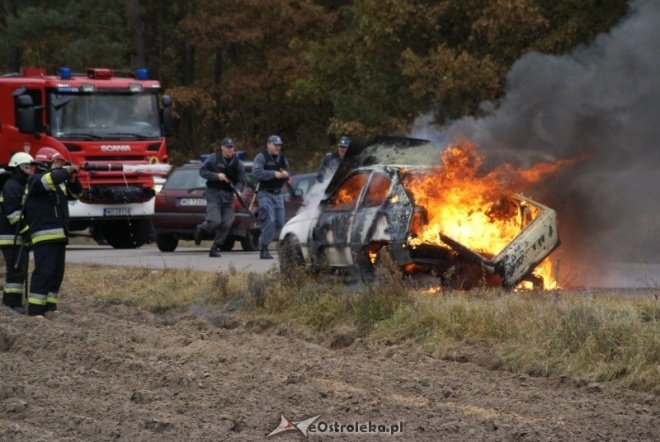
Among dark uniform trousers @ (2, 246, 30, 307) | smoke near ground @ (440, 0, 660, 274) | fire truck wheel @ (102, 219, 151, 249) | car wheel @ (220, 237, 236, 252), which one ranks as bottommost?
fire truck wheel @ (102, 219, 151, 249)

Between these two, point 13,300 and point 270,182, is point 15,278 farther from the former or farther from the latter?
point 270,182

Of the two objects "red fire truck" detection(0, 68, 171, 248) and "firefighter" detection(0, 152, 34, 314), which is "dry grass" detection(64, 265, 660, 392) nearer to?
"firefighter" detection(0, 152, 34, 314)

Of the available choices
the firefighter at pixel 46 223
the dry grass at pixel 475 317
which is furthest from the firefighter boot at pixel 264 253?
the firefighter at pixel 46 223

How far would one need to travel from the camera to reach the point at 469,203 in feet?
44.3

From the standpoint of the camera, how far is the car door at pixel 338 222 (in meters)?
14.3

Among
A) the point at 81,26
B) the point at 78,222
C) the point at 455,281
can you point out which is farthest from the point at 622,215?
the point at 81,26

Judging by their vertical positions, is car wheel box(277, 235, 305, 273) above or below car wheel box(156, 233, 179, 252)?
above

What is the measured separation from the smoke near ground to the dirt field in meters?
3.87

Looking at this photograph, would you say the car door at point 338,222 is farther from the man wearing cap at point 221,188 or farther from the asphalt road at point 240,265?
the man wearing cap at point 221,188

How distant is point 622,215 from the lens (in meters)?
16.7

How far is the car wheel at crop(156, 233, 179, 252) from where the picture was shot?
2419cm

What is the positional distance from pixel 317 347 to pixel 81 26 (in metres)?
35.1

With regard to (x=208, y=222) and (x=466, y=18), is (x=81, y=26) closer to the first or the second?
(x=466, y=18)

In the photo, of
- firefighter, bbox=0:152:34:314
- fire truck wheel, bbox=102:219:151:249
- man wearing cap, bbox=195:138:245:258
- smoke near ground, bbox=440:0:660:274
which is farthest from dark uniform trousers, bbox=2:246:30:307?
fire truck wheel, bbox=102:219:151:249
